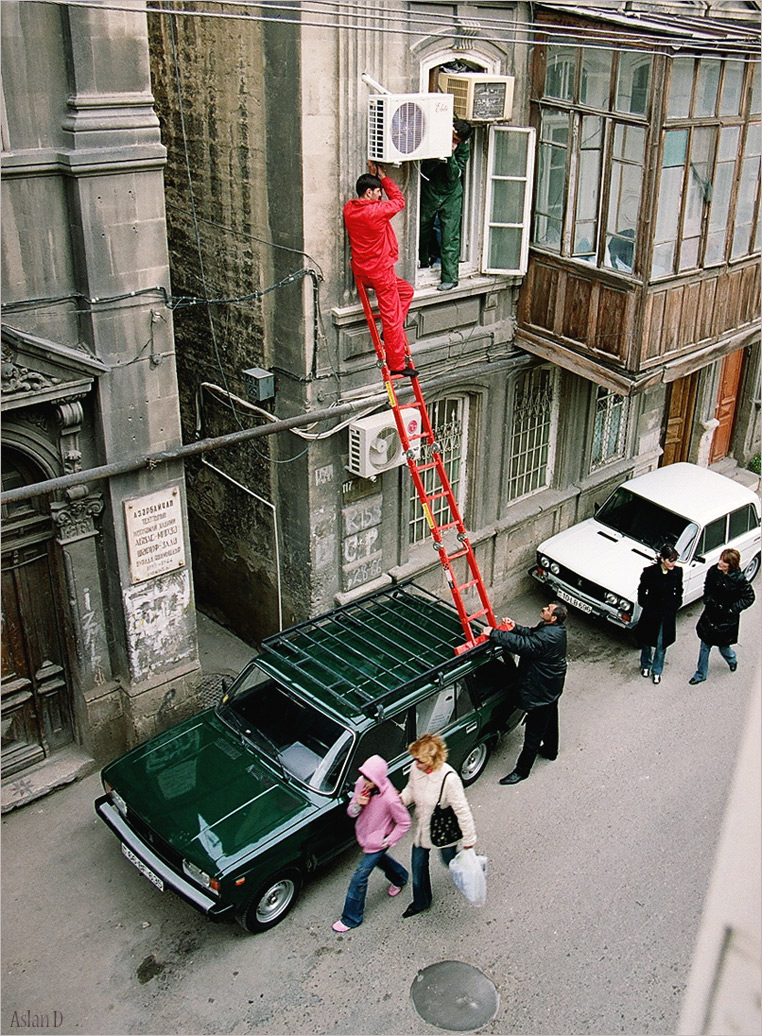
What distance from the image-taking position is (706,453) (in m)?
17.4

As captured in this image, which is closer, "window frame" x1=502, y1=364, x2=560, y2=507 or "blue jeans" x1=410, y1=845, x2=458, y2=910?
"blue jeans" x1=410, y1=845, x2=458, y2=910

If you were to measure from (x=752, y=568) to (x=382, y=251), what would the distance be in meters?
7.50

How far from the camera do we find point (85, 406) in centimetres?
892

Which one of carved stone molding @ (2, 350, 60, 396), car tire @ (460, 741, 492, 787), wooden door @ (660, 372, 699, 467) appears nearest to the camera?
carved stone molding @ (2, 350, 60, 396)

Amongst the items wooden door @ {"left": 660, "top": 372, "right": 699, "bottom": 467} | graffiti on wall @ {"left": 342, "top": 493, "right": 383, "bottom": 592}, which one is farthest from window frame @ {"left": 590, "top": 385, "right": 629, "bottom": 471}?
graffiti on wall @ {"left": 342, "top": 493, "right": 383, "bottom": 592}

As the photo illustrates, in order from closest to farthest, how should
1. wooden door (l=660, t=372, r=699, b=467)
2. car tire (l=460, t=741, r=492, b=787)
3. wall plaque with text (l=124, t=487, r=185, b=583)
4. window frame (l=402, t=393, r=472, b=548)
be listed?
wall plaque with text (l=124, t=487, r=185, b=583) < car tire (l=460, t=741, r=492, b=787) < window frame (l=402, t=393, r=472, b=548) < wooden door (l=660, t=372, r=699, b=467)

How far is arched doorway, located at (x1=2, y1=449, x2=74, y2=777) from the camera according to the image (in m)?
8.95

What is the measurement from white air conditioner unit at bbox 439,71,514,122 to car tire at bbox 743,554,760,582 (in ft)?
23.1

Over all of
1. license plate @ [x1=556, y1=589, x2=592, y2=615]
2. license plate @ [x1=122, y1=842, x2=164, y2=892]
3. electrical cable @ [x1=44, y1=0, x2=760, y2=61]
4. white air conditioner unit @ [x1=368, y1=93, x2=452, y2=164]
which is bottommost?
license plate @ [x1=556, y1=589, x2=592, y2=615]

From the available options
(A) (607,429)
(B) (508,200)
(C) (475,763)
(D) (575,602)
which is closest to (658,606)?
(D) (575,602)

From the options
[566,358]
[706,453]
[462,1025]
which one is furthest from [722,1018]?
[706,453]

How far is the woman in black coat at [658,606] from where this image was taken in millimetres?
11594

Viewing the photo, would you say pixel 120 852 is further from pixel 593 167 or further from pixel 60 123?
pixel 593 167

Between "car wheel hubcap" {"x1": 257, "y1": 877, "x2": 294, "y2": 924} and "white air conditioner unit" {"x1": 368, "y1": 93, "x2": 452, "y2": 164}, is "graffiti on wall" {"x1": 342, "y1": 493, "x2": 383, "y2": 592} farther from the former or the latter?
"car wheel hubcap" {"x1": 257, "y1": 877, "x2": 294, "y2": 924}
